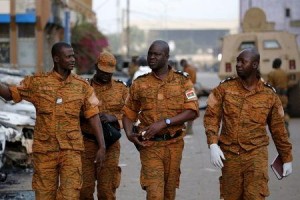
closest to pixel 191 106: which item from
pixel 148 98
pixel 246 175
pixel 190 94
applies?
pixel 190 94

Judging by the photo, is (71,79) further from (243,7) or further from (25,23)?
(243,7)

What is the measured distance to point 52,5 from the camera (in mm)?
34500

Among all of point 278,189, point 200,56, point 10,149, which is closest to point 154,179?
point 278,189

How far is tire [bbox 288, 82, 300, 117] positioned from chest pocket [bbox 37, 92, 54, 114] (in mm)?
13361

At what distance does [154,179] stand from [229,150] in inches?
27.5

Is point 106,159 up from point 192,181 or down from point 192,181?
up

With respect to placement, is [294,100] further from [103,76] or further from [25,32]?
[25,32]

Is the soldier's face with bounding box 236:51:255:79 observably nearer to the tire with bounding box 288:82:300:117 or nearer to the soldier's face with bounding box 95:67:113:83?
the soldier's face with bounding box 95:67:113:83

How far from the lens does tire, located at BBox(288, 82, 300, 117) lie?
1894 centimetres

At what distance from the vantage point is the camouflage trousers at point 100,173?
7316mm

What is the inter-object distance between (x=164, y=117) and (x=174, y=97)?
201 mm

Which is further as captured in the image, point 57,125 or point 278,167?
point 278,167

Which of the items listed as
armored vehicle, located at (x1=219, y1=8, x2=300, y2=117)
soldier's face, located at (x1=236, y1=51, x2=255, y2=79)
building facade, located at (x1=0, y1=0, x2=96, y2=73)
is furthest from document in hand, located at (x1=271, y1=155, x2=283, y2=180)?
building facade, located at (x1=0, y1=0, x2=96, y2=73)

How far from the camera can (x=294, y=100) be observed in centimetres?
1912
